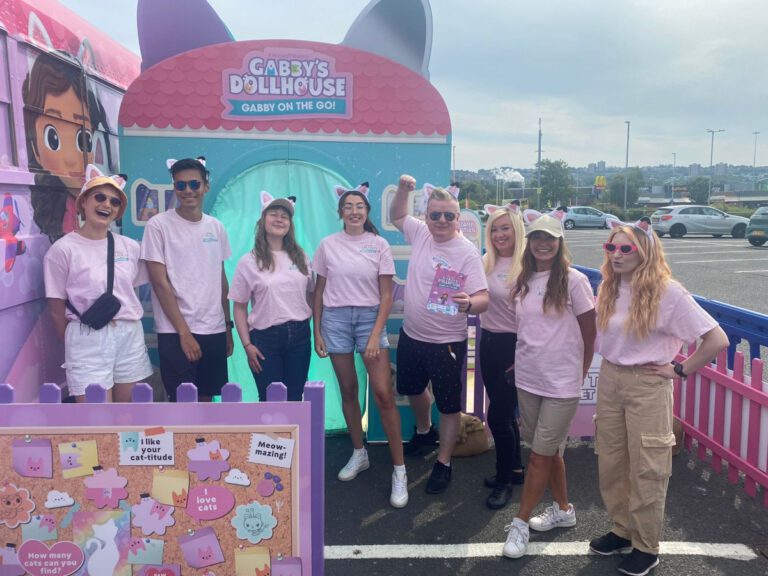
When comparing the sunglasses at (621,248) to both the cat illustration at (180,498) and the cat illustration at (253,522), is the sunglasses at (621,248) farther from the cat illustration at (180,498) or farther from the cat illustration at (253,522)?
the cat illustration at (180,498)

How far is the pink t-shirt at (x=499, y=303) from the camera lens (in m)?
3.53

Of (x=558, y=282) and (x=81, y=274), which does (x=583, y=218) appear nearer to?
(x=558, y=282)

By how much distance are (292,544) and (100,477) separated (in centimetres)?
77

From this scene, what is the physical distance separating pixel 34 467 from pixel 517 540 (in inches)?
91.1

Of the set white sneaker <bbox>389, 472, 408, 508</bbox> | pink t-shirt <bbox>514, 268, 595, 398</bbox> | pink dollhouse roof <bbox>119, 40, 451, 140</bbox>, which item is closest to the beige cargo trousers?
pink t-shirt <bbox>514, 268, 595, 398</bbox>

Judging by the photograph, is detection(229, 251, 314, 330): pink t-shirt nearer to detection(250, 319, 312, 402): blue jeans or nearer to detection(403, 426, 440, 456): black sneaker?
detection(250, 319, 312, 402): blue jeans

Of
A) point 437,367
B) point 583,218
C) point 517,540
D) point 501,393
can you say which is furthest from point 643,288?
point 583,218

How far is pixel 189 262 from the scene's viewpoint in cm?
350

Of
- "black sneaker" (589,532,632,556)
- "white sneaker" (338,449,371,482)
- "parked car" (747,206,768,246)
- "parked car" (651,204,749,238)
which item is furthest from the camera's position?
"parked car" (651,204,749,238)

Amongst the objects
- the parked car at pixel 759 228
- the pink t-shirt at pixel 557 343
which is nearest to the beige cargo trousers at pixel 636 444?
the pink t-shirt at pixel 557 343

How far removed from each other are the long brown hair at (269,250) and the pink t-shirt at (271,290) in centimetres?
2

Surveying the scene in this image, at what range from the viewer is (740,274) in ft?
47.2

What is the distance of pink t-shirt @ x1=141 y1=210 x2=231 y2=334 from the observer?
3.45 m

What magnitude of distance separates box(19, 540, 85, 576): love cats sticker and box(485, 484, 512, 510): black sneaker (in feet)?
7.58
